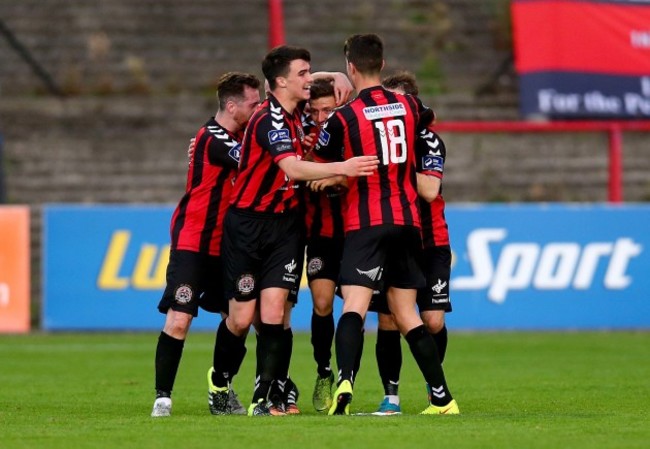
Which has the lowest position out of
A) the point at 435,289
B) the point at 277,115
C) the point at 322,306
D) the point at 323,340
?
the point at 323,340

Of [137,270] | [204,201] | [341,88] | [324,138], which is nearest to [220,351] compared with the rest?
[204,201]

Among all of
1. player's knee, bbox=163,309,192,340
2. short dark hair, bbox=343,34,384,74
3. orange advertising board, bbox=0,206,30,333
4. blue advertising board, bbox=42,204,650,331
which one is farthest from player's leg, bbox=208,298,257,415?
orange advertising board, bbox=0,206,30,333

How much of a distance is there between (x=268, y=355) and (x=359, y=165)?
1277 mm

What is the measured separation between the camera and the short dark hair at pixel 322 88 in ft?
28.6

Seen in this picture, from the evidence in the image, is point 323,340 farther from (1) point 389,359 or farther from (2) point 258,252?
(2) point 258,252

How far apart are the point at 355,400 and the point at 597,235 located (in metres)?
7.92

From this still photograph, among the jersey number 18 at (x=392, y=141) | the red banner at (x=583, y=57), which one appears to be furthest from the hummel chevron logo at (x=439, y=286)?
the red banner at (x=583, y=57)

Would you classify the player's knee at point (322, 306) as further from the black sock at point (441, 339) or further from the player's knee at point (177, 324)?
the player's knee at point (177, 324)

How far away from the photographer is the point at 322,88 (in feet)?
28.6

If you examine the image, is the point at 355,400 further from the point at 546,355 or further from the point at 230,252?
the point at 546,355

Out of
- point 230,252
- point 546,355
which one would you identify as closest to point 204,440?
point 230,252

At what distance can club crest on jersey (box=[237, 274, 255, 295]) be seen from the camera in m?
8.23

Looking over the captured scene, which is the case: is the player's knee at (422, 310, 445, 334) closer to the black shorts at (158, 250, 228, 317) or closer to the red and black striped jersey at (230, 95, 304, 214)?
the red and black striped jersey at (230, 95, 304, 214)

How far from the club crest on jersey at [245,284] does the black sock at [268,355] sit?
0.74 ft
